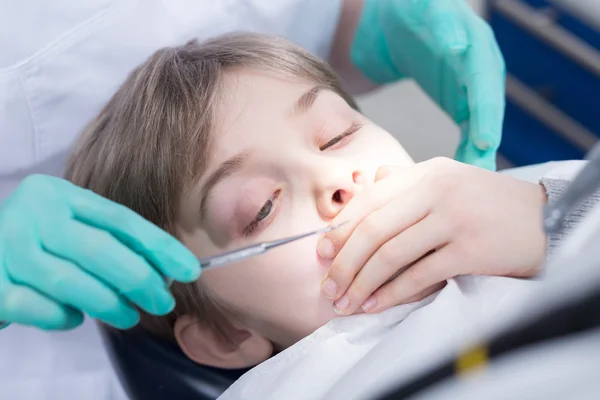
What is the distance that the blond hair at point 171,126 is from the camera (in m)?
0.84

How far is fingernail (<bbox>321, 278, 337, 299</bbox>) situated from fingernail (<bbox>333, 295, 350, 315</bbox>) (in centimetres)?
1

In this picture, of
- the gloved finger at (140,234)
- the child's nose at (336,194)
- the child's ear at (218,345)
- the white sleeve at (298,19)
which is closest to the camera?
the gloved finger at (140,234)

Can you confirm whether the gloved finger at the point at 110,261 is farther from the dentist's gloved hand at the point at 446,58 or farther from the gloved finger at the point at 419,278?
the dentist's gloved hand at the point at 446,58

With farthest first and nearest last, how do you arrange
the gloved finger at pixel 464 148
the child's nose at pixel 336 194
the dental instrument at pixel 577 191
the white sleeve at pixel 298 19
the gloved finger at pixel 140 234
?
the white sleeve at pixel 298 19 → the gloved finger at pixel 464 148 → the child's nose at pixel 336 194 → the gloved finger at pixel 140 234 → the dental instrument at pixel 577 191

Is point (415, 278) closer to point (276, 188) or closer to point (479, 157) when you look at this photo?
point (276, 188)

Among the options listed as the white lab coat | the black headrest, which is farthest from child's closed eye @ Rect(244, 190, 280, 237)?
the white lab coat

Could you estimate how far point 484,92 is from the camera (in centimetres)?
107

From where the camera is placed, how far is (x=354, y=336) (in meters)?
0.78

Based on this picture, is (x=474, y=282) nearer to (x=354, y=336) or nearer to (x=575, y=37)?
(x=354, y=336)

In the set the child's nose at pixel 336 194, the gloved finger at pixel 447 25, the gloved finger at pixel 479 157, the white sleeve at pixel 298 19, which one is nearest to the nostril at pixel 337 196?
the child's nose at pixel 336 194

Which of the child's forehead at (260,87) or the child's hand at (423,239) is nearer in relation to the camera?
the child's hand at (423,239)

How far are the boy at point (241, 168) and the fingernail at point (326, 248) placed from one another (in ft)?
0.04

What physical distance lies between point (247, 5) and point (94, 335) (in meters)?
0.77

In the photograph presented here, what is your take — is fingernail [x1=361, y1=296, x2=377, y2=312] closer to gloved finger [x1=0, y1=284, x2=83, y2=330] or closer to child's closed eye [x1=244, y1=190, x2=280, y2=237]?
child's closed eye [x1=244, y1=190, x2=280, y2=237]
